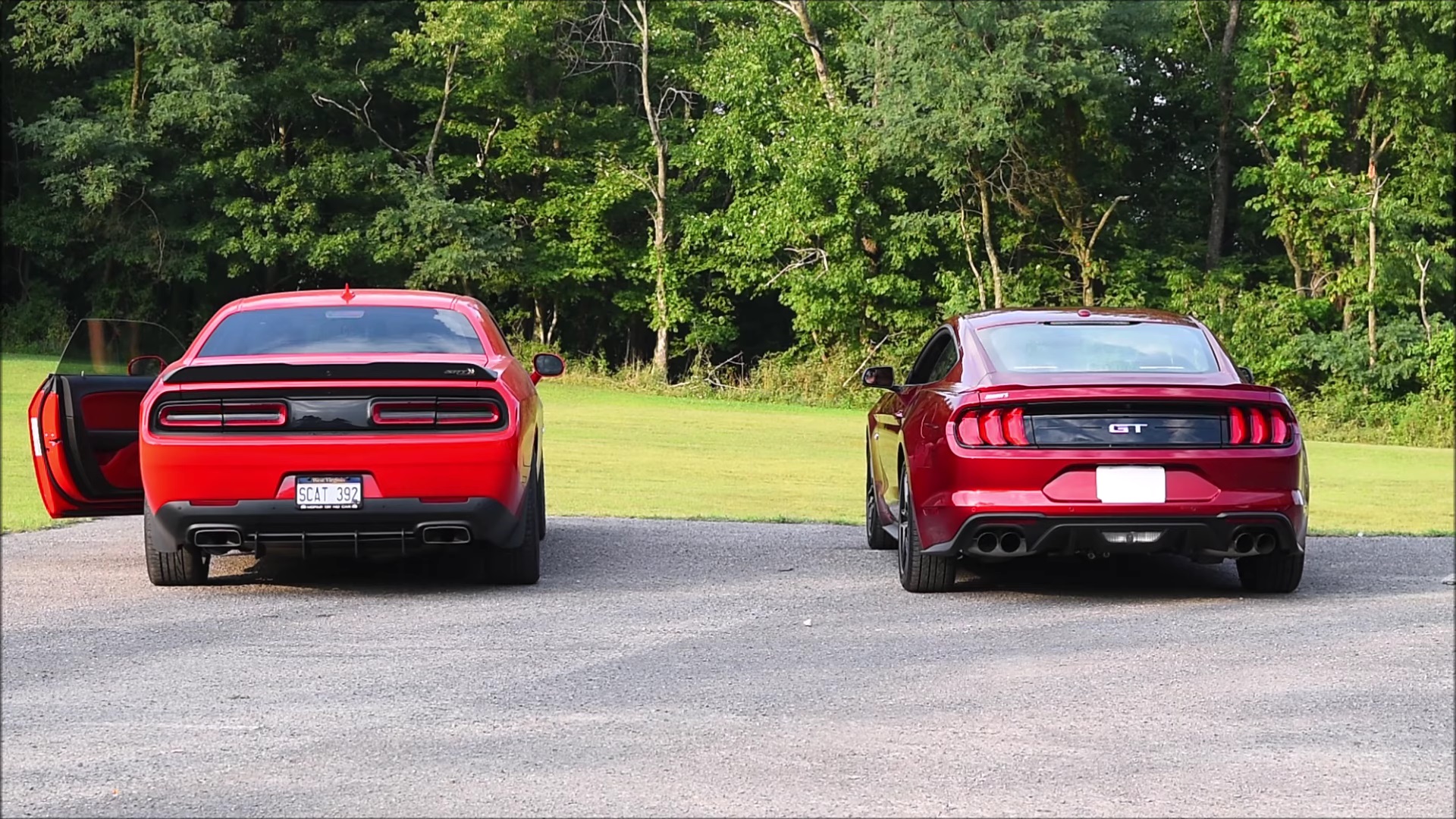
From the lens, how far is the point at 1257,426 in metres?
9.48

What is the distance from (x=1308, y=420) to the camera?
121 ft

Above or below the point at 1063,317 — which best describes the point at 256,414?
below

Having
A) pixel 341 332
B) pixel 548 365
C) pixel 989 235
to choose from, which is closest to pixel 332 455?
pixel 341 332

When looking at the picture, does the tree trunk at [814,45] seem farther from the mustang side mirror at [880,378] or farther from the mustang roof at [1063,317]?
the mustang roof at [1063,317]

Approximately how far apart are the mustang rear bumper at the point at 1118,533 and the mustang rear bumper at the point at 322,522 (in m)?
2.50

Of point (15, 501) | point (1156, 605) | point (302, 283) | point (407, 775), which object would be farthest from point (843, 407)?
point (407, 775)

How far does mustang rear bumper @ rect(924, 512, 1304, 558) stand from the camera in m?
9.25

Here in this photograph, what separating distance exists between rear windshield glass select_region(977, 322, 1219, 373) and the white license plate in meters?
0.71

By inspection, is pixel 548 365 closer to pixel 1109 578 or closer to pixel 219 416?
pixel 219 416

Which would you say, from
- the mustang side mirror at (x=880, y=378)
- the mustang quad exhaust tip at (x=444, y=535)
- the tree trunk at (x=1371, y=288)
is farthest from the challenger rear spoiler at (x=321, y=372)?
the tree trunk at (x=1371, y=288)

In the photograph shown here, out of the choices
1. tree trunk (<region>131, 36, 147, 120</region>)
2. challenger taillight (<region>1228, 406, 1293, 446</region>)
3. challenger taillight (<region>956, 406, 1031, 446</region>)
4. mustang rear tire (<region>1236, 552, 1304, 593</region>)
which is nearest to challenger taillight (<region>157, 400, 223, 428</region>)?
challenger taillight (<region>956, 406, 1031, 446</region>)

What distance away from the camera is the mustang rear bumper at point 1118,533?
9.25 metres

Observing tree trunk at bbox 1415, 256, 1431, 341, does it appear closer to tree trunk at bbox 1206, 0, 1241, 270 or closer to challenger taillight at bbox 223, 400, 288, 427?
tree trunk at bbox 1206, 0, 1241, 270

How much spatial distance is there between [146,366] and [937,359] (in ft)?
15.3
